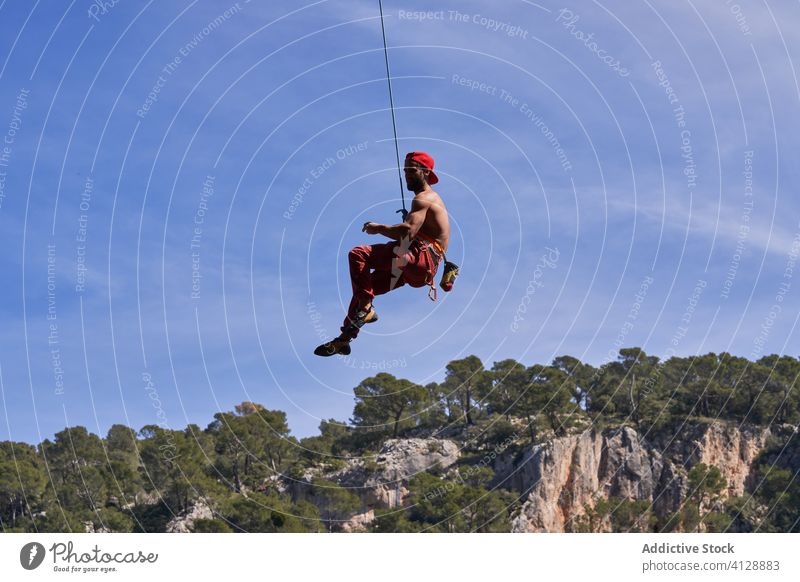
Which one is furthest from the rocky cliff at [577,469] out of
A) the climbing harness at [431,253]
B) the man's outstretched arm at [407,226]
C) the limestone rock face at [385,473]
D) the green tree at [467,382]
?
the man's outstretched arm at [407,226]

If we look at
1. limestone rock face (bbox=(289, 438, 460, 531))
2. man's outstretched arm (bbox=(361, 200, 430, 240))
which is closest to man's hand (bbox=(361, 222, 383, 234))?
man's outstretched arm (bbox=(361, 200, 430, 240))

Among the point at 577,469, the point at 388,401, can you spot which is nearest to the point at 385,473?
the point at 388,401

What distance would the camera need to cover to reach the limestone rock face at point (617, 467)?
124 m

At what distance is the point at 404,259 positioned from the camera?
19.5m

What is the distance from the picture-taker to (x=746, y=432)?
449ft

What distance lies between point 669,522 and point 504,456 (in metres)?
21.5

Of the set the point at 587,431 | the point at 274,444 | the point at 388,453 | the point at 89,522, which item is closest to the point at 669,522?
the point at 587,431

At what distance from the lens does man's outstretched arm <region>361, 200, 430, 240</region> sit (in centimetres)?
1770

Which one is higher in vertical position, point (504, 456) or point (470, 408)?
point (470, 408)

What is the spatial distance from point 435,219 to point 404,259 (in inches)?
36.3

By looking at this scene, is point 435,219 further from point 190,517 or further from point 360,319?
point 190,517
